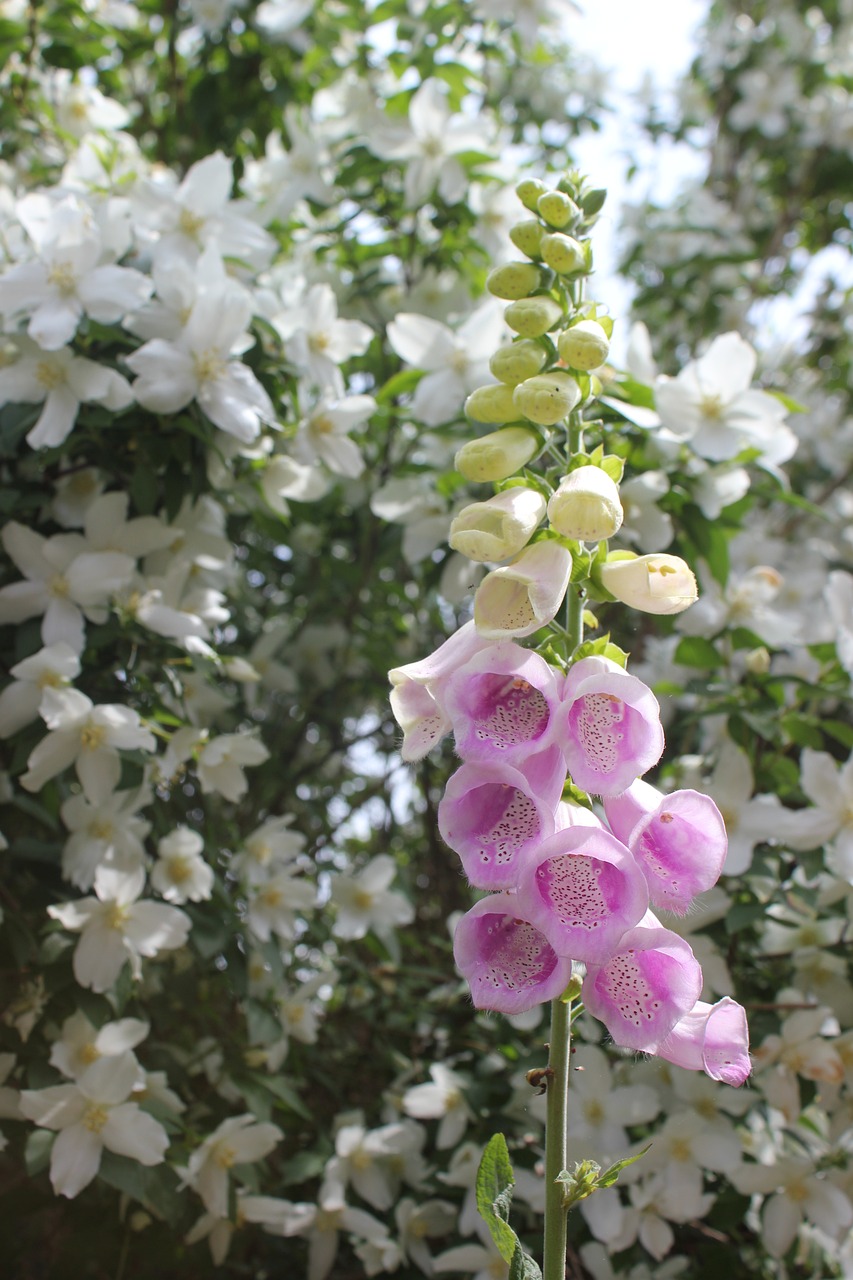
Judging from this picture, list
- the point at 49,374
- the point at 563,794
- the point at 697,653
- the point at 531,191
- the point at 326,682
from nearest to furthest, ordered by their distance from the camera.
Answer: the point at 563,794 → the point at 531,191 → the point at 49,374 → the point at 697,653 → the point at 326,682

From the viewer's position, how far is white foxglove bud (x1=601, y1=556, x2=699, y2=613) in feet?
2.90

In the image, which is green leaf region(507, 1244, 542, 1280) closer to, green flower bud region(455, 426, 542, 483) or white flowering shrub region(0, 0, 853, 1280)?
white flowering shrub region(0, 0, 853, 1280)

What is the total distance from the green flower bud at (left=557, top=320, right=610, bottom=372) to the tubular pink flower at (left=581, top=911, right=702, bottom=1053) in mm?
508

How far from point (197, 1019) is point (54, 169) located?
1.96m

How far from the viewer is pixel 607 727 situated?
0.85 m

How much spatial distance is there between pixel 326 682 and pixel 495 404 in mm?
1680

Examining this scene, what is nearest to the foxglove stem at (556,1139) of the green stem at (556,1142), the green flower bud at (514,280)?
the green stem at (556,1142)

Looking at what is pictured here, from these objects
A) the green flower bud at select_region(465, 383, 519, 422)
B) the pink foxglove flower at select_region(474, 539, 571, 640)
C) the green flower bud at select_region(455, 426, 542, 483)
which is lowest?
the pink foxglove flower at select_region(474, 539, 571, 640)

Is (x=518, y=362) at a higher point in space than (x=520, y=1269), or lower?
higher

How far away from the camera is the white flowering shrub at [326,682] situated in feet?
4.82

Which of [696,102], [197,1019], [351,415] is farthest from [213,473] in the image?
[696,102]

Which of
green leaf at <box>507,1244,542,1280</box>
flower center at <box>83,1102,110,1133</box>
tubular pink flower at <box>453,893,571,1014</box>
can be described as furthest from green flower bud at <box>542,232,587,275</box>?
flower center at <box>83,1102,110,1133</box>

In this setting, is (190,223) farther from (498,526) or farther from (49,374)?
(498,526)

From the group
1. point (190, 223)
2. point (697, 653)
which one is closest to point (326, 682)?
point (697, 653)
